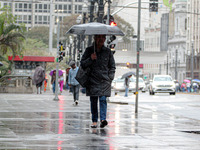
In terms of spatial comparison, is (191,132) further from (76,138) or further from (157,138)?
(76,138)

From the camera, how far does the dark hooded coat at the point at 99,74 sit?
12922 mm

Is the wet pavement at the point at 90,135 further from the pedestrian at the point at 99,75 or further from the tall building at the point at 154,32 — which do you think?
the tall building at the point at 154,32

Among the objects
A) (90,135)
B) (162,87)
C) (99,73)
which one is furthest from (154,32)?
(90,135)

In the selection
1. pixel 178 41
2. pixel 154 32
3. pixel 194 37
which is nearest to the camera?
pixel 194 37

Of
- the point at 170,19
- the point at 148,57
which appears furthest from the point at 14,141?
the point at 170,19

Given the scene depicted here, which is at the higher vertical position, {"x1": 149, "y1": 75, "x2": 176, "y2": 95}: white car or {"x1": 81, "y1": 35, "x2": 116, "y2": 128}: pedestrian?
{"x1": 81, "y1": 35, "x2": 116, "y2": 128}: pedestrian

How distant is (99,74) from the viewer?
12953 millimetres

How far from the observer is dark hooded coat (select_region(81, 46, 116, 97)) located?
12.9 m

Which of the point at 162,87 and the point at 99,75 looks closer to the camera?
the point at 99,75

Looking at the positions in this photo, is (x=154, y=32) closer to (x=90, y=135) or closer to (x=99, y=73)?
(x=99, y=73)

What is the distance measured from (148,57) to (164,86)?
238 ft

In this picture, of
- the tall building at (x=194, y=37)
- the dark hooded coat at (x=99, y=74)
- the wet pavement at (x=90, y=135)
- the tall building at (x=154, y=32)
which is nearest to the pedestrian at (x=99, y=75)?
the dark hooded coat at (x=99, y=74)

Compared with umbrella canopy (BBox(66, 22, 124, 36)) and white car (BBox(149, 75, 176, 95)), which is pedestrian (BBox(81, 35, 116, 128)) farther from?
white car (BBox(149, 75, 176, 95))

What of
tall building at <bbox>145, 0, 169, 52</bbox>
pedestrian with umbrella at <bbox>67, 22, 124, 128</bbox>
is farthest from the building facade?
pedestrian with umbrella at <bbox>67, 22, 124, 128</bbox>
